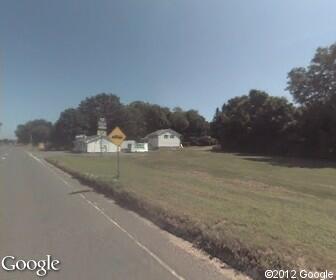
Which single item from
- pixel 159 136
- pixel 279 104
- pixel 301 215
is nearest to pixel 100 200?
pixel 301 215

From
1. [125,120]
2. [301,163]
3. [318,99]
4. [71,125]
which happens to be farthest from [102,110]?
[301,163]

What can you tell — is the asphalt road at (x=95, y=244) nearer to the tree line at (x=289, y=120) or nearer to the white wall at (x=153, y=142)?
the tree line at (x=289, y=120)

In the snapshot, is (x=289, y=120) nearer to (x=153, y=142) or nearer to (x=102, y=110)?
(x=153, y=142)

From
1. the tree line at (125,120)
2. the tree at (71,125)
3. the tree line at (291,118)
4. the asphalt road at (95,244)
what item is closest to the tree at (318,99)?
the tree line at (291,118)

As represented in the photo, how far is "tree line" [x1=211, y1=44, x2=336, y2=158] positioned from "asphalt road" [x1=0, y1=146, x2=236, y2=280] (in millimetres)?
43766

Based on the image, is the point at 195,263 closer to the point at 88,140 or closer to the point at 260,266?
the point at 260,266

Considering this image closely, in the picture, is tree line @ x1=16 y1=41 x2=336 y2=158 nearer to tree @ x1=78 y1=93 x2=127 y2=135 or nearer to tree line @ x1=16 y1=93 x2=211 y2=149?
tree line @ x1=16 y1=93 x2=211 y2=149

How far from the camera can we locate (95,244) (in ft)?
31.7

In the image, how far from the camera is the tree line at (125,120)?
124000 mm

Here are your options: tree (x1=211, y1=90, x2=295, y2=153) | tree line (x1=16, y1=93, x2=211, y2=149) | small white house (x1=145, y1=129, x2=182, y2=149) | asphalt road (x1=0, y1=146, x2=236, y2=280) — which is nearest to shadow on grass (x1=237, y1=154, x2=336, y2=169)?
tree (x1=211, y1=90, x2=295, y2=153)

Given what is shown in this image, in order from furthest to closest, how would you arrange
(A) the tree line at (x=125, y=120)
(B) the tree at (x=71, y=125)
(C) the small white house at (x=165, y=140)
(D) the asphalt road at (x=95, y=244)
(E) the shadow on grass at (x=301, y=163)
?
(B) the tree at (x=71, y=125) → (A) the tree line at (x=125, y=120) → (C) the small white house at (x=165, y=140) → (E) the shadow on grass at (x=301, y=163) → (D) the asphalt road at (x=95, y=244)

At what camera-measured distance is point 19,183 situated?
24.3 m

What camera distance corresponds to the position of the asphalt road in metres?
7.71

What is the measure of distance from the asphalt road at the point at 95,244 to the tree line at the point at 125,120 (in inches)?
4050
